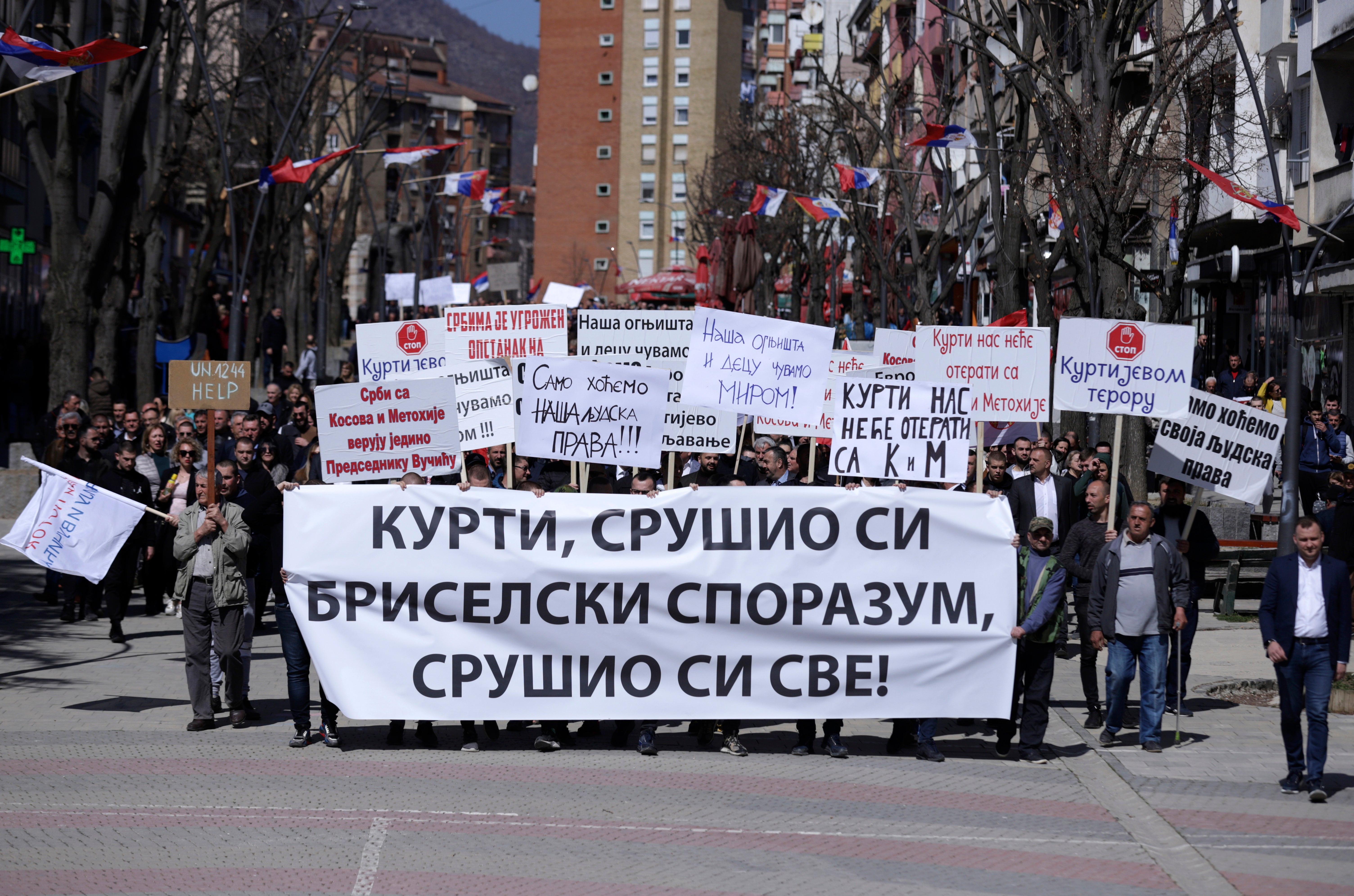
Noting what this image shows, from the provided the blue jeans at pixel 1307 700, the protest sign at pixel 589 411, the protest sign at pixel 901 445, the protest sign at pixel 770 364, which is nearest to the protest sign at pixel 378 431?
the protest sign at pixel 589 411

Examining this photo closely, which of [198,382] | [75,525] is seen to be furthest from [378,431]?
[198,382]

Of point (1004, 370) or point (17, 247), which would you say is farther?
point (17, 247)

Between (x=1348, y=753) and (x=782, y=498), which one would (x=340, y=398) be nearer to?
(x=782, y=498)

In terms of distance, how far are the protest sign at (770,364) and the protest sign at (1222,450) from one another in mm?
2576

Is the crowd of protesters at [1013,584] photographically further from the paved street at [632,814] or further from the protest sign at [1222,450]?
the protest sign at [1222,450]

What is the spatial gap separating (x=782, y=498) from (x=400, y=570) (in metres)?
2.49

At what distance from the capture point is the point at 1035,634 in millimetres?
11289

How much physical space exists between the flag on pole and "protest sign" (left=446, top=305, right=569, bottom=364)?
4.49 metres

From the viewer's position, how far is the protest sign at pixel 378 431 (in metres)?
11.7

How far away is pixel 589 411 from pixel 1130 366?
4.14m

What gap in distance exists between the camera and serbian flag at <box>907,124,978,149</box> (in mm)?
25969

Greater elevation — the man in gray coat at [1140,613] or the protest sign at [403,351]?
the protest sign at [403,351]

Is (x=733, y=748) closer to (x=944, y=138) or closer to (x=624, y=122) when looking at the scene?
(x=944, y=138)

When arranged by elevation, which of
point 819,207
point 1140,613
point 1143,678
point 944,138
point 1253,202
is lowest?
point 1143,678
